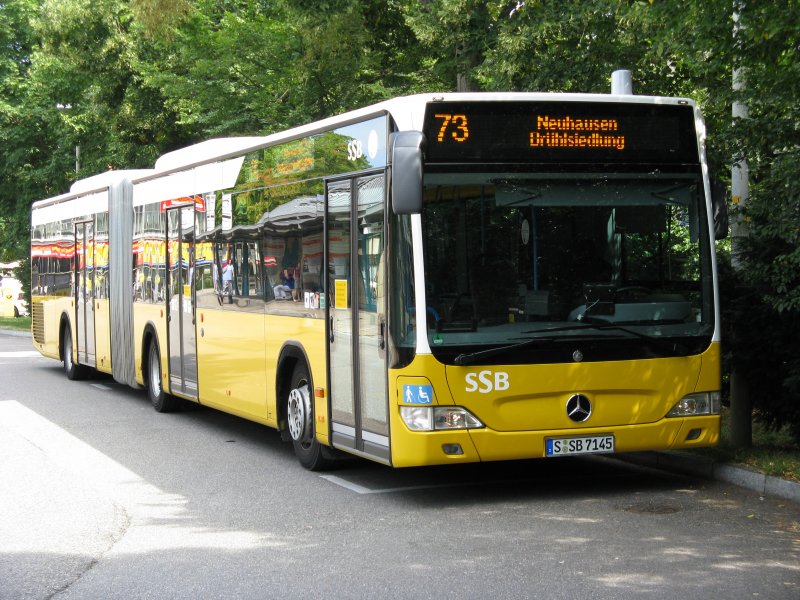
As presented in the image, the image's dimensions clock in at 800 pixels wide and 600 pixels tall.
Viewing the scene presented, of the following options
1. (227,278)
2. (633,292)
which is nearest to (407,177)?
(633,292)

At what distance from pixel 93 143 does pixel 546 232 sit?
30.8m

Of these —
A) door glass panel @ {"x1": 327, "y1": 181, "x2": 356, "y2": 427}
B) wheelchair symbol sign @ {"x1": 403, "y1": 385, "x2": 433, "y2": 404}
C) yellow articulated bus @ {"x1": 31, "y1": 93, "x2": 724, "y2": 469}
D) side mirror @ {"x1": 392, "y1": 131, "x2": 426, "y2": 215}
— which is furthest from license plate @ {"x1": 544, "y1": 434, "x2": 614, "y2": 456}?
side mirror @ {"x1": 392, "y1": 131, "x2": 426, "y2": 215}

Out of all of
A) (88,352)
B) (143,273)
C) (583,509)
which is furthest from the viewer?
(88,352)

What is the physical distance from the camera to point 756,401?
11031mm

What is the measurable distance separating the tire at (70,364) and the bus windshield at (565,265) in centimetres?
1390

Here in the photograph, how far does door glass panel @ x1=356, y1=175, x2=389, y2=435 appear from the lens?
9.35 meters

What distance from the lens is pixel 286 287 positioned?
37.4ft

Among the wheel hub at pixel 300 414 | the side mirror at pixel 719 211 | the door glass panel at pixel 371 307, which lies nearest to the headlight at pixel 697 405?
the side mirror at pixel 719 211

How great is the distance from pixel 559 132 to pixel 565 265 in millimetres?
995

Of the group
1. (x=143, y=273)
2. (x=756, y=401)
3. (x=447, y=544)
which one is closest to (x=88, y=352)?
(x=143, y=273)

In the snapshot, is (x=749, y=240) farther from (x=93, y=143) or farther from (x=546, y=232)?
(x=93, y=143)

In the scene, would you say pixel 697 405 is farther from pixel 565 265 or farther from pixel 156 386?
pixel 156 386

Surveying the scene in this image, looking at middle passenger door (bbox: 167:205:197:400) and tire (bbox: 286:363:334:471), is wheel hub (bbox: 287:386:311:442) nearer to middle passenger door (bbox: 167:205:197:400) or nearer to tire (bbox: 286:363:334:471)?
tire (bbox: 286:363:334:471)

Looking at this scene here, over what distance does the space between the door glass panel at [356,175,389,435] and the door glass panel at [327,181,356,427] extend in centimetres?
22
